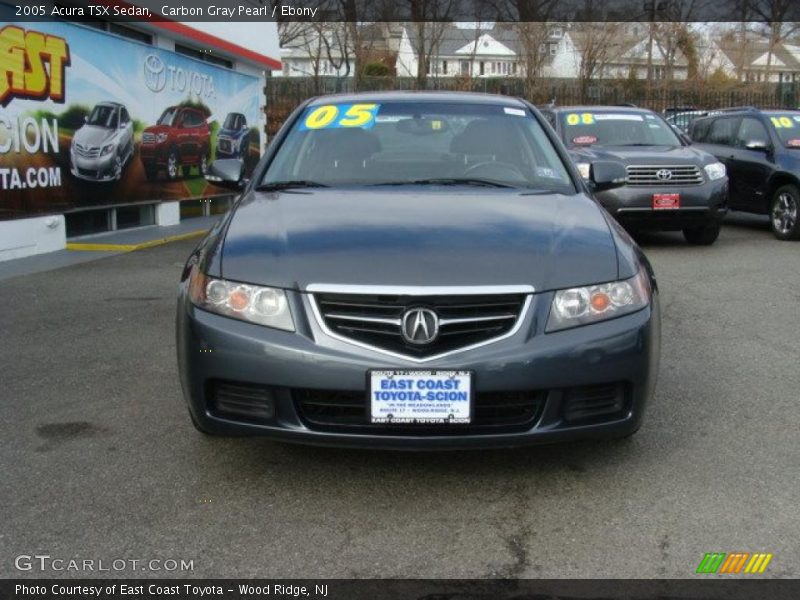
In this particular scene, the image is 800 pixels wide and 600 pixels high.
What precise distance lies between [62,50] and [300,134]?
670 centimetres

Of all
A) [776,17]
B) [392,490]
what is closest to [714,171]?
[392,490]

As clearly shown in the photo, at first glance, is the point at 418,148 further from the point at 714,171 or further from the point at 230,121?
the point at 230,121

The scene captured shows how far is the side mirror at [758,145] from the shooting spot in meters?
11.6

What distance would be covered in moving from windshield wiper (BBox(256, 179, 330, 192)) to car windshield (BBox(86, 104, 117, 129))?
741 centimetres

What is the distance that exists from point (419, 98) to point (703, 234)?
6614 mm

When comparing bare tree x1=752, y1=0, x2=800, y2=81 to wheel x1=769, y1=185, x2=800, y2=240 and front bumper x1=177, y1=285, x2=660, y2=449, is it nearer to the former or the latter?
wheel x1=769, y1=185, x2=800, y2=240

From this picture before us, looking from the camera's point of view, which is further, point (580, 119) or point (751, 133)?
point (751, 133)

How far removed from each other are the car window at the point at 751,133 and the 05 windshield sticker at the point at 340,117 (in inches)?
323

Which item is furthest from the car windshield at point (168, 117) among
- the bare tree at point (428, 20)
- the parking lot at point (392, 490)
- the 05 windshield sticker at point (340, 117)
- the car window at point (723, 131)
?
the bare tree at point (428, 20)

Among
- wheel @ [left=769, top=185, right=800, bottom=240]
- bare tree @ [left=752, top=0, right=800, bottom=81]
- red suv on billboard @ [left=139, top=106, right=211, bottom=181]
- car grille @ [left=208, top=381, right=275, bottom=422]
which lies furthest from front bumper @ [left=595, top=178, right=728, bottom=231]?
bare tree @ [left=752, top=0, right=800, bottom=81]

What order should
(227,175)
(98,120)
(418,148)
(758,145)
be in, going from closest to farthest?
(418,148)
(227,175)
(98,120)
(758,145)

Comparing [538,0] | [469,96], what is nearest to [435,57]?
[538,0]

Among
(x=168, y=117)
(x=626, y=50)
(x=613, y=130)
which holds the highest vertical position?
(x=626, y=50)

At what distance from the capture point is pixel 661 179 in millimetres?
10086
